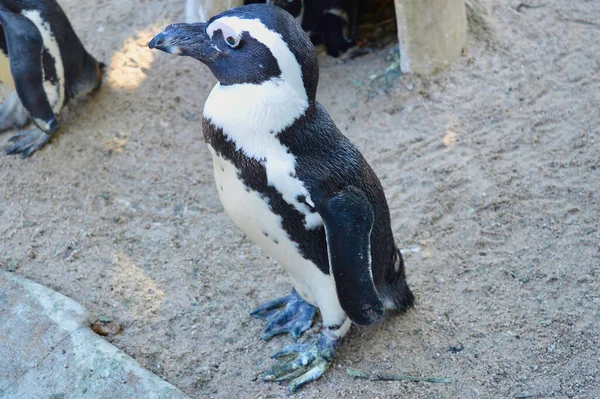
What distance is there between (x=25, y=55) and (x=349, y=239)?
7.35 feet

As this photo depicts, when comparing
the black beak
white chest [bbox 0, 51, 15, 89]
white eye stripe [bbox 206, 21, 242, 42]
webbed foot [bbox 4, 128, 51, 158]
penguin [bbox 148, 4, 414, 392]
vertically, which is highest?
white eye stripe [bbox 206, 21, 242, 42]

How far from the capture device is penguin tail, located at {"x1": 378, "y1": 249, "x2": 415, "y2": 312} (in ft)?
8.11

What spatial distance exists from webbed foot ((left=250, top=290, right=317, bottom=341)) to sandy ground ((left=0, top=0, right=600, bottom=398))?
2.1 inches

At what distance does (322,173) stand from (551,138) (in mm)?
1890

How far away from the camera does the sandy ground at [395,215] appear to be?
2486 mm

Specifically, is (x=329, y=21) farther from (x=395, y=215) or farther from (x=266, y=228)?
(x=266, y=228)

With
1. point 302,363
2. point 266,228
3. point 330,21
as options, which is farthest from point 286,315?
point 330,21

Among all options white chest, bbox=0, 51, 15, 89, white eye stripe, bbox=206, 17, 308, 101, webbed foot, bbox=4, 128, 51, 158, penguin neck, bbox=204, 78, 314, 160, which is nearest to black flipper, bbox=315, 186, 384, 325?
penguin neck, bbox=204, 78, 314, 160

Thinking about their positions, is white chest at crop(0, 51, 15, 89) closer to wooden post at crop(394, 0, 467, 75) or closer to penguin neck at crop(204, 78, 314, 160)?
wooden post at crop(394, 0, 467, 75)

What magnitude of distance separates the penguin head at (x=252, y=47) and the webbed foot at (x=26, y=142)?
1.94m

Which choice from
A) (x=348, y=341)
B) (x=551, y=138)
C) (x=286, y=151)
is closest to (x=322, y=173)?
(x=286, y=151)

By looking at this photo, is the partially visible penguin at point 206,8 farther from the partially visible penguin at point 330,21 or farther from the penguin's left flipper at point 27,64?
the penguin's left flipper at point 27,64

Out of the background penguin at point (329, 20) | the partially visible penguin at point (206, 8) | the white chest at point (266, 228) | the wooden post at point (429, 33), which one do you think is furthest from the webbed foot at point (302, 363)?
the background penguin at point (329, 20)

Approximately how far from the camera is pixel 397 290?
8.32 feet
